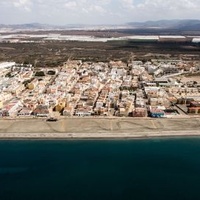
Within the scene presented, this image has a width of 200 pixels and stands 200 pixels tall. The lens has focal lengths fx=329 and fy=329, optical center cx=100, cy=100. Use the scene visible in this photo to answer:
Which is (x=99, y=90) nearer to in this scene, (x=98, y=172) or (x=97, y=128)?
(x=97, y=128)

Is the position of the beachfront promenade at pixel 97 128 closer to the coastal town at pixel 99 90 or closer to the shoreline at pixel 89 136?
the shoreline at pixel 89 136

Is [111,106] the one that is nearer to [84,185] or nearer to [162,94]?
[162,94]

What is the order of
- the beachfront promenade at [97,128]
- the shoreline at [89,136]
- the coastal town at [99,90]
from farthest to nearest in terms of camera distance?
1. the coastal town at [99,90]
2. the beachfront promenade at [97,128]
3. the shoreline at [89,136]

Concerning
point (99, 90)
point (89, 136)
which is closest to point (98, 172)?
point (89, 136)

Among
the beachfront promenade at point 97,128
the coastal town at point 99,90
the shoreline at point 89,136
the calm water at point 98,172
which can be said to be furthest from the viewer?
the coastal town at point 99,90

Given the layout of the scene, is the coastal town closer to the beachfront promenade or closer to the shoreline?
the beachfront promenade

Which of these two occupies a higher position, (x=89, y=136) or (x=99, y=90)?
(x=89, y=136)

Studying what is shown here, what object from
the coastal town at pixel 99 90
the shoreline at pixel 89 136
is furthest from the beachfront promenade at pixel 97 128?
the coastal town at pixel 99 90
